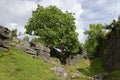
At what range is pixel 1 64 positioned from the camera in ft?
160

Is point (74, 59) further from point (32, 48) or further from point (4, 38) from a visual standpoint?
point (4, 38)

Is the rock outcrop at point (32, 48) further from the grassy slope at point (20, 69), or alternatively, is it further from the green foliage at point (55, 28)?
the green foliage at point (55, 28)

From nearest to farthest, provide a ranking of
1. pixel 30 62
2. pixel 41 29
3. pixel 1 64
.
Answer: pixel 1 64
pixel 30 62
pixel 41 29

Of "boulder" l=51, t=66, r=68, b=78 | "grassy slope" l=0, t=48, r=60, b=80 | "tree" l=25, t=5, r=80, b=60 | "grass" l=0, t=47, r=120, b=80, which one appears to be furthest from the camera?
"tree" l=25, t=5, r=80, b=60

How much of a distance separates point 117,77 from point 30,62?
2024 centimetres

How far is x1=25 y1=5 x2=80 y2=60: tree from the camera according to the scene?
3324 inches

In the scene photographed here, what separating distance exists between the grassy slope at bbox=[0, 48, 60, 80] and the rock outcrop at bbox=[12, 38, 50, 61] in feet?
19.4

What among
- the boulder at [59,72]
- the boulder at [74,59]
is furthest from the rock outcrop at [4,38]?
the boulder at [74,59]

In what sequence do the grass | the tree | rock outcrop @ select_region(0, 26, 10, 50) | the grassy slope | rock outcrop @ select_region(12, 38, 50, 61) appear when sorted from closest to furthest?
the grassy slope < the grass < rock outcrop @ select_region(0, 26, 10, 50) < rock outcrop @ select_region(12, 38, 50, 61) < the tree

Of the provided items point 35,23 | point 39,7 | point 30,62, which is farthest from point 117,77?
point 39,7

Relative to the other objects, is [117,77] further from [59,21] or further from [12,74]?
[59,21]

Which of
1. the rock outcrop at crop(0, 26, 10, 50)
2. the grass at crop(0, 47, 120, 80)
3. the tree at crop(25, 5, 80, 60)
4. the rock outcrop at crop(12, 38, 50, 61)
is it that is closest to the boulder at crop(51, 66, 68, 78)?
the grass at crop(0, 47, 120, 80)

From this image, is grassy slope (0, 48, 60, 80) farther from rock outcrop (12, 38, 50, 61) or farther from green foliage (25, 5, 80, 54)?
green foliage (25, 5, 80, 54)

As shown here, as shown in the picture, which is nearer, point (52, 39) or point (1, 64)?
point (1, 64)
